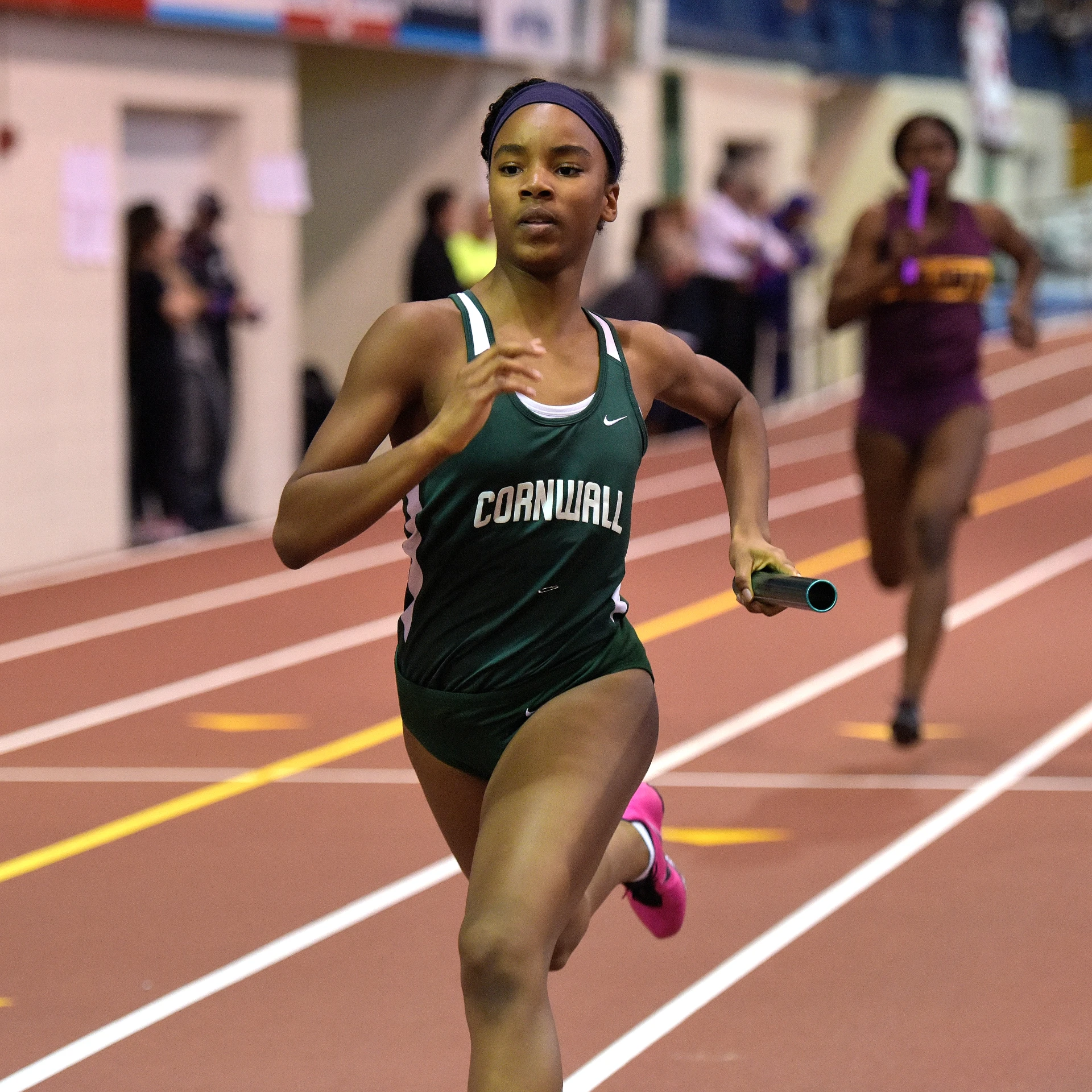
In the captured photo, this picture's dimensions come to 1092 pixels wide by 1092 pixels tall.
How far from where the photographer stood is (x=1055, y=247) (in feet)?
92.0

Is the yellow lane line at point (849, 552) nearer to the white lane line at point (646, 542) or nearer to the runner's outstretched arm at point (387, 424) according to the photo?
the white lane line at point (646, 542)

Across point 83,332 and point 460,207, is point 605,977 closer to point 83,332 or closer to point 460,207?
point 83,332

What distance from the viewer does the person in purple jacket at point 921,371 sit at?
716 cm

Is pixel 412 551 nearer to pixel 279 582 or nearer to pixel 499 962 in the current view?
pixel 499 962

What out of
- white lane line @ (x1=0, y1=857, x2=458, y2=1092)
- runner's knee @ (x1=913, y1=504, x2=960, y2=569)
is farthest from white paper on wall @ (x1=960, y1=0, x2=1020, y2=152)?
white lane line @ (x1=0, y1=857, x2=458, y2=1092)

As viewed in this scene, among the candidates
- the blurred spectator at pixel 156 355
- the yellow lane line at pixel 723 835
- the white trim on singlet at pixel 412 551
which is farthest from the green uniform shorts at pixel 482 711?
the blurred spectator at pixel 156 355

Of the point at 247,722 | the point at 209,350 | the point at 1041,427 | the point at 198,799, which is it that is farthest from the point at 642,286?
the point at 198,799

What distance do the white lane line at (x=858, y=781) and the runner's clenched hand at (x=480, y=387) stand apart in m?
4.01

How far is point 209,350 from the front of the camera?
42.0 ft

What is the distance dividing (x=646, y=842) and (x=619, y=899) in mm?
1515

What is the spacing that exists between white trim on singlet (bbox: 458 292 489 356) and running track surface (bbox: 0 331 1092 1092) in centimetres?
159

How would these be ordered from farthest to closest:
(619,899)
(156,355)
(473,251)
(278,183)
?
(473,251) → (278,183) → (156,355) → (619,899)

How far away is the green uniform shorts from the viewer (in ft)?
11.7

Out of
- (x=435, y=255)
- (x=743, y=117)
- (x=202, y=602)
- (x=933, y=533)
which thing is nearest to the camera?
(x=933, y=533)
